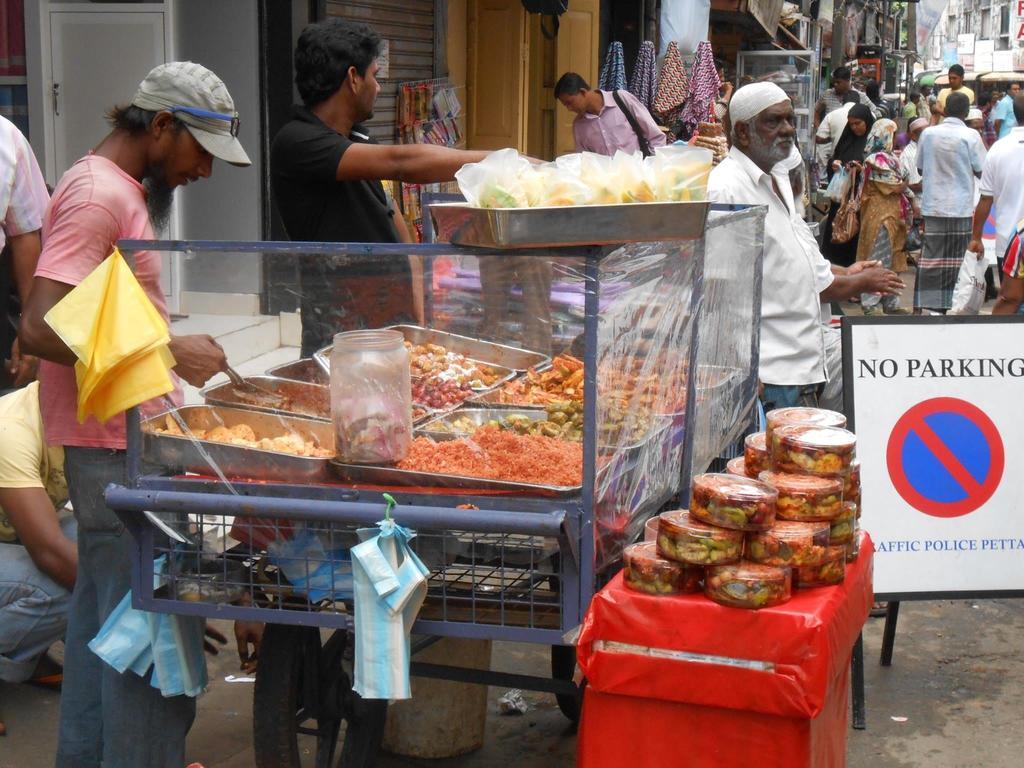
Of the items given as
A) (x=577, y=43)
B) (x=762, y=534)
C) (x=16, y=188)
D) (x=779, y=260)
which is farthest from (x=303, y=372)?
(x=577, y=43)

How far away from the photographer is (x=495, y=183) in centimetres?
261

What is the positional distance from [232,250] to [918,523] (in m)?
2.51

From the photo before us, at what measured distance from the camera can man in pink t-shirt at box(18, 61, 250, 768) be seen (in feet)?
9.71

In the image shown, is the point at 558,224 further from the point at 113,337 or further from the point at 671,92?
the point at 671,92

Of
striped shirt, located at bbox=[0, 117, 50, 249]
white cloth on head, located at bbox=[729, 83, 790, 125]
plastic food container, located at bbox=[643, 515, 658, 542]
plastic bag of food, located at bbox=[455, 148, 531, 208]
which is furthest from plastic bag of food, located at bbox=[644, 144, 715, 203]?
striped shirt, located at bbox=[0, 117, 50, 249]

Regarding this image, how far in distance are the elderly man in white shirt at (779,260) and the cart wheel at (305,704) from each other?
81.5 inches

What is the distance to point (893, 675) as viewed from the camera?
4.59 meters

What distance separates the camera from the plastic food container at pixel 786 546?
266 centimetres

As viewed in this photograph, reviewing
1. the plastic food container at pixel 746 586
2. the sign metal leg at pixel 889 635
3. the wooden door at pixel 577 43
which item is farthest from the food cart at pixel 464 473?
the wooden door at pixel 577 43

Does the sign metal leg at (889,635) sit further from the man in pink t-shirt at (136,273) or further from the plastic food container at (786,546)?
the man in pink t-shirt at (136,273)

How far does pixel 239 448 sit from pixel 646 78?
10.7m

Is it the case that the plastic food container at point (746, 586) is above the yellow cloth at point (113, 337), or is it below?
below

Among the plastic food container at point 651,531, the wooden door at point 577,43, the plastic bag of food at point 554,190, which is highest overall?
the wooden door at point 577,43

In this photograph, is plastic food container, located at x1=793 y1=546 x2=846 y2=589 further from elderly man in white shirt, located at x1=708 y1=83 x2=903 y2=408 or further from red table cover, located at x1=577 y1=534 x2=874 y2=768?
elderly man in white shirt, located at x1=708 y1=83 x2=903 y2=408
